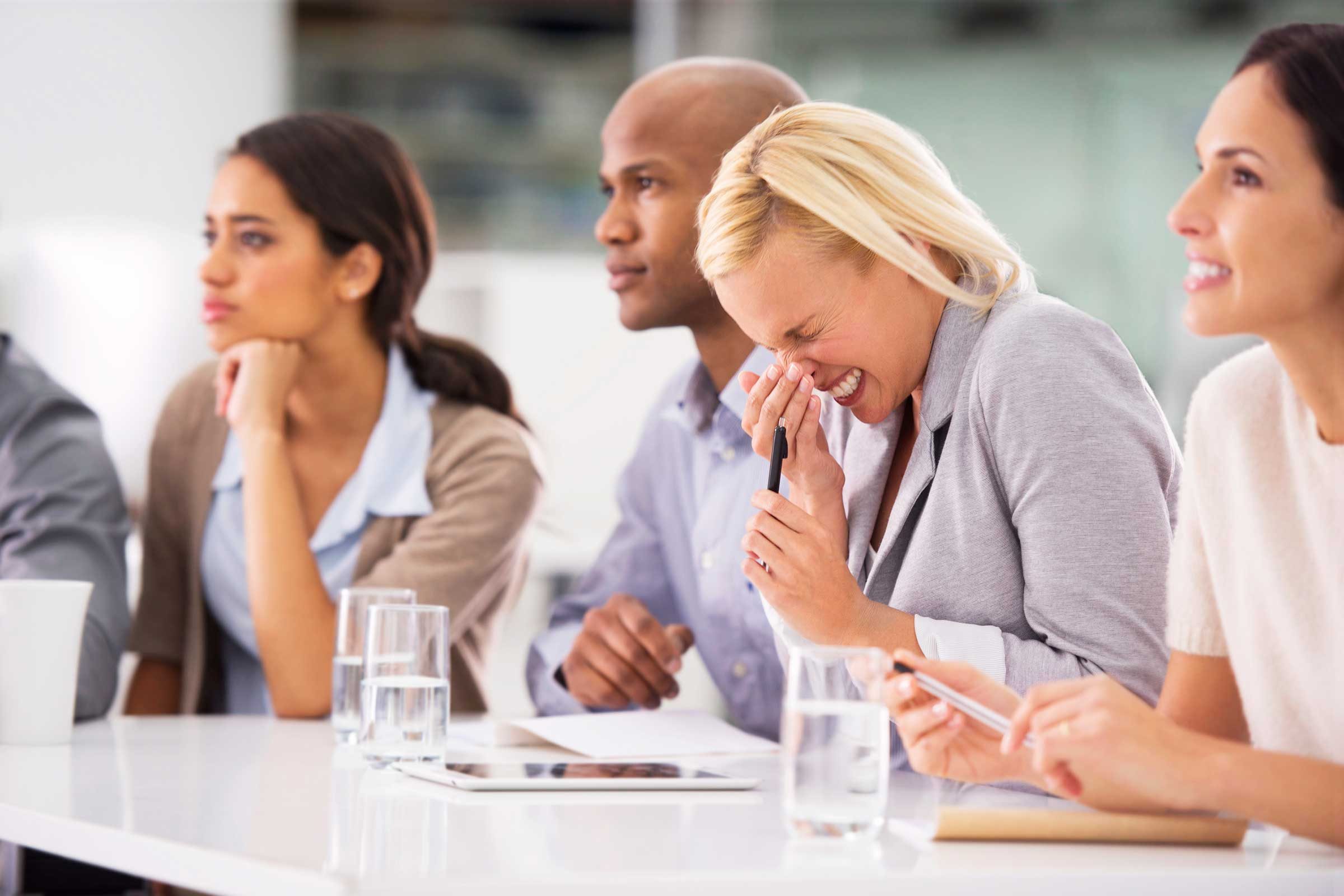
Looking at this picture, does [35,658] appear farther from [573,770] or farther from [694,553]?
[694,553]

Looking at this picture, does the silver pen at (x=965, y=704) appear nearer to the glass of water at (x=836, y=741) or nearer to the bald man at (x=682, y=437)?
the glass of water at (x=836, y=741)

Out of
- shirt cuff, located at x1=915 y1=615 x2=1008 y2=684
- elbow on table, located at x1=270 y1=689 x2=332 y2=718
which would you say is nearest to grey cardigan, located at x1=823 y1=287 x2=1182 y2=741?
shirt cuff, located at x1=915 y1=615 x2=1008 y2=684

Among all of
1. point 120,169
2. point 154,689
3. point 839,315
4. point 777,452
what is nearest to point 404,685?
point 777,452

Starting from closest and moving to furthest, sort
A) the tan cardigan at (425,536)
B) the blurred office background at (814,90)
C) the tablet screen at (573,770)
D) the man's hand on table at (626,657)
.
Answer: the tablet screen at (573,770) < the man's hand on table at (626,657) < the tan cardigan at (425,536) < the blurred office background at (814,90)

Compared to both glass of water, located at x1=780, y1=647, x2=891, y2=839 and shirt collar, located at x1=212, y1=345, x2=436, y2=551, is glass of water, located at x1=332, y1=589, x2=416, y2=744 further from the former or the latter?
glass of water, located at x1=780, y1=647, x2=891, y2=839

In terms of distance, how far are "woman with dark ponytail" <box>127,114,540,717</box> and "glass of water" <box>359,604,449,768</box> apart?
1.98 feet

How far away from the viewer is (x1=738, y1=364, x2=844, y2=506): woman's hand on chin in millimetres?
1370

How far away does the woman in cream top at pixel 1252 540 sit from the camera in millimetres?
891

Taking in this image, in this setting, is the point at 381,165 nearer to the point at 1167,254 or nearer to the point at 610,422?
the point at 610,422

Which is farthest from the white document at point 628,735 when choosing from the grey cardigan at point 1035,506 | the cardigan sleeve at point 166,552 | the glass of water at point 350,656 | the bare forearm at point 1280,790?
the cardigan sleeve at point 166,552

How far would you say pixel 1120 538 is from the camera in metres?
1.21

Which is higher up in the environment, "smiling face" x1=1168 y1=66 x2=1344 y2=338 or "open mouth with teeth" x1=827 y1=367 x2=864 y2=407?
"smiling face" x1=1168 y1=66 x2=1344 y2=338

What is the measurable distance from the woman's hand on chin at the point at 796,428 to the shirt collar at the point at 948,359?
0.11m

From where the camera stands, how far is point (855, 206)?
1312 mm
